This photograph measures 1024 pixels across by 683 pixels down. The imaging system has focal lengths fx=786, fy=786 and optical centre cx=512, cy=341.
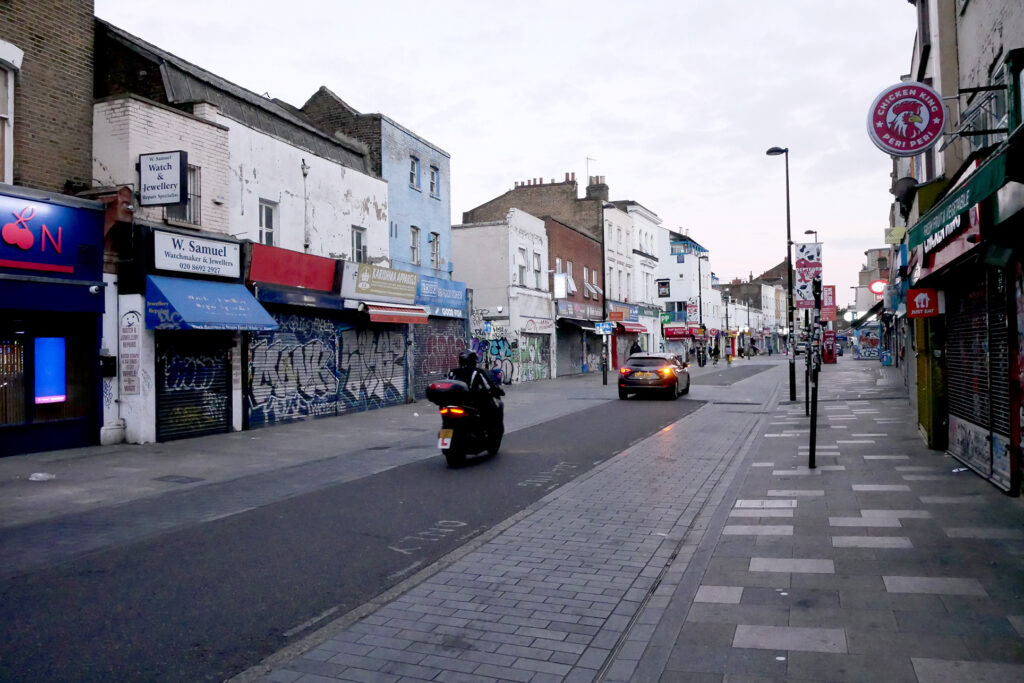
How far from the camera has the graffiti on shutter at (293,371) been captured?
57.7ft

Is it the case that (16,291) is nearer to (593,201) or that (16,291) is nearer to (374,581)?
(374,581)

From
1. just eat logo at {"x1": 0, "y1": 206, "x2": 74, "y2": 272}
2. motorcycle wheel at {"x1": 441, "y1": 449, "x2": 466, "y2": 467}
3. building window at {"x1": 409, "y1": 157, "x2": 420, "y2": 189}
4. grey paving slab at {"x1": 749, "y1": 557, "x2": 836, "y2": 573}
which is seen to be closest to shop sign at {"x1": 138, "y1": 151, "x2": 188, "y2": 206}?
just eat logo at {"x1": 0, "y1": 206, "x2": 74, "y2": 272}

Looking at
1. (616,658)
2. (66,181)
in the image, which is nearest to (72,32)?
(66,181)

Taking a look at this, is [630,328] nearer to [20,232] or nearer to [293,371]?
[293,371]

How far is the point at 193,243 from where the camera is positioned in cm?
1541

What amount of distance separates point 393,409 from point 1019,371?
666 inches

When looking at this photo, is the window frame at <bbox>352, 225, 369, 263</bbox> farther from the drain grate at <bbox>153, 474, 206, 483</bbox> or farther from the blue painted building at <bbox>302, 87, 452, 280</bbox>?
the drain grate at <bbox>153, 474, 206, 483</bbox>

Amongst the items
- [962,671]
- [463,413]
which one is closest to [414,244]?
[463,413]

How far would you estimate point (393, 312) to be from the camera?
2208 cm

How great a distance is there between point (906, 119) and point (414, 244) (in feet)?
62.4

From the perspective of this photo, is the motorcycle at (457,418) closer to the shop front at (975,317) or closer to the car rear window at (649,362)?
the shop front at (975,317)

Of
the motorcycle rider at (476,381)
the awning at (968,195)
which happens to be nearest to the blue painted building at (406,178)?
the motorcycle rider at (476,381)

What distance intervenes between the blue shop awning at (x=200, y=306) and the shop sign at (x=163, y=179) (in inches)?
57.5

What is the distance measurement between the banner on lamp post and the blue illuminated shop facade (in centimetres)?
1458
